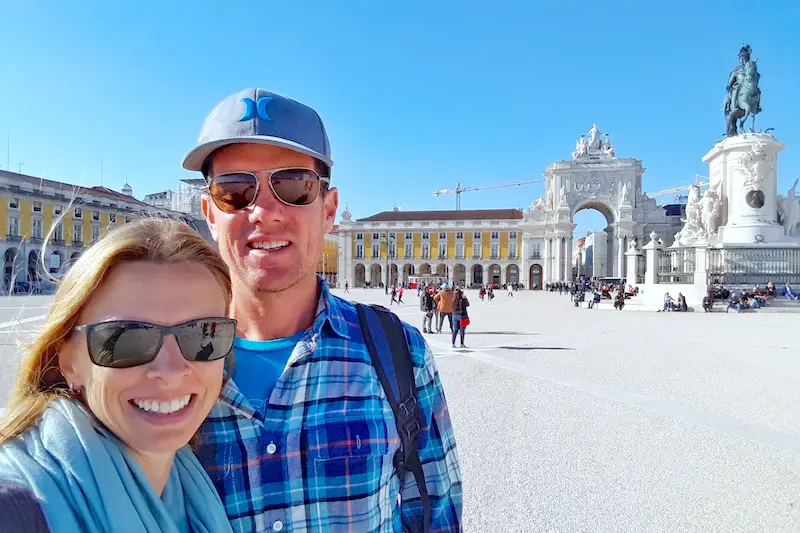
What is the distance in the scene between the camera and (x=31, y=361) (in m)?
0.83

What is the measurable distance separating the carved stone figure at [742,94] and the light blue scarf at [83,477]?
85.5ft

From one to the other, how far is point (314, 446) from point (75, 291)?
53 centimetres

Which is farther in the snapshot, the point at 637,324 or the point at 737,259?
the point at 737,259

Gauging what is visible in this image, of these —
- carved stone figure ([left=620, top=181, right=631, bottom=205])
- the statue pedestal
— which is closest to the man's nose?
the statue pedestal

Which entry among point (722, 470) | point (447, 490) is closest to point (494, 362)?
point (722, 470)

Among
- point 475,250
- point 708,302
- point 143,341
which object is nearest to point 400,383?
point 143,341

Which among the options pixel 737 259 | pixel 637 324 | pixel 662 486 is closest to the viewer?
pixel 662 486

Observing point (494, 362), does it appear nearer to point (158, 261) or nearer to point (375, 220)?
point (158, 261)

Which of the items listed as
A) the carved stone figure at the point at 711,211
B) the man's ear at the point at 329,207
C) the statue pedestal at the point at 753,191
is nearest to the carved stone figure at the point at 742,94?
the statue pedestal at the point at 753,191

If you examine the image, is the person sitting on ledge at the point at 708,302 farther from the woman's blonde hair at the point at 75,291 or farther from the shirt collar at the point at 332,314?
the woman's blonde hair at the point at 75,291

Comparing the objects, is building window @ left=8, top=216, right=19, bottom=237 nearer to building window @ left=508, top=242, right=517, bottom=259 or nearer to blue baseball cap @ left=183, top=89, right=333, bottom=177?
blue baseball cap @ left=183, top=89, right=333, bottom=177

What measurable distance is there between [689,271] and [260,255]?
21.6 metres

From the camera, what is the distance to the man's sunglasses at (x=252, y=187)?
3.65 ft

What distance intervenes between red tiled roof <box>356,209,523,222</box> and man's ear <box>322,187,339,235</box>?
56842 mm
